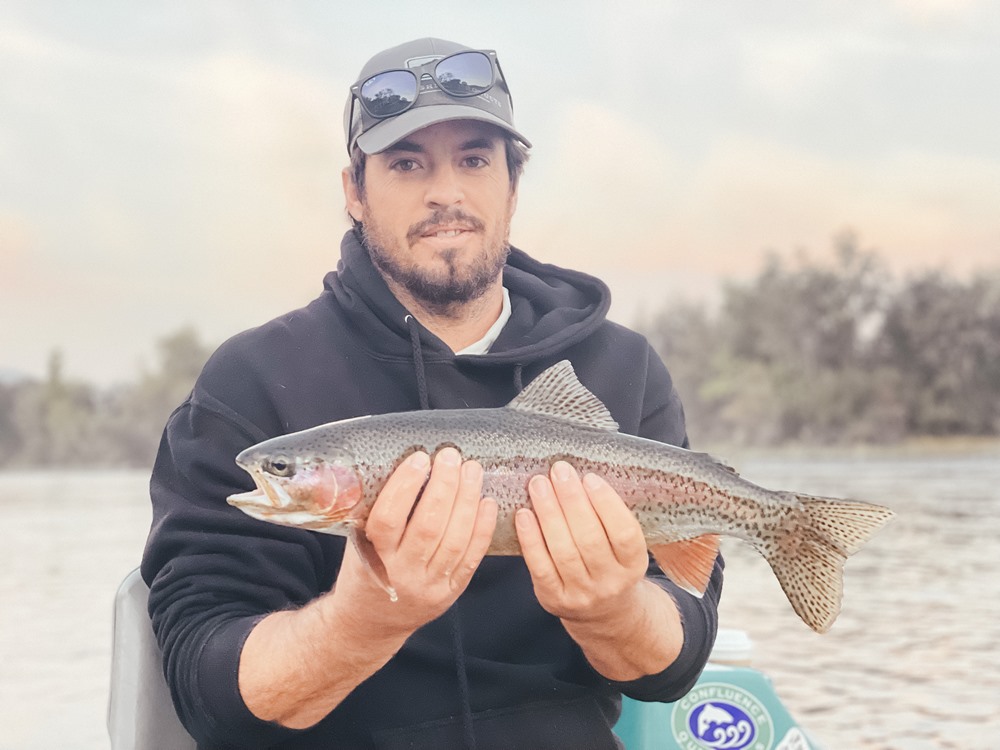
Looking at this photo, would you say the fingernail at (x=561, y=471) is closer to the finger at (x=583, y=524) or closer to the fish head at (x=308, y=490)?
the finger at (x=583, y=524)

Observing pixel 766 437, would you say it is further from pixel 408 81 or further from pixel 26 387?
pixel 408 81

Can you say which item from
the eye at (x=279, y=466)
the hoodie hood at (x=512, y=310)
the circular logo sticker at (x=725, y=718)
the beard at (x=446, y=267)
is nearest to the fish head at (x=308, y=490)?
the eye at (x=279, y=466)

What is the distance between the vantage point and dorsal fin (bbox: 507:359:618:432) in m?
3.15

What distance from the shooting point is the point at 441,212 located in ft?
12.1

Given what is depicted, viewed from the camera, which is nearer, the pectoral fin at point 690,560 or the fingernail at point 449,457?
the fingernail at point 449,457

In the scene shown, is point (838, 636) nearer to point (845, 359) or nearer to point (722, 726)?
point (722, 726)

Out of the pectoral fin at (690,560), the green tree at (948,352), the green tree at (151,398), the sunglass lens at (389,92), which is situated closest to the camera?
the pectoral fin at (690,560)

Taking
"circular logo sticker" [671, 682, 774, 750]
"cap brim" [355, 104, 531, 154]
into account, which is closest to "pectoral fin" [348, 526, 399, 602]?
"cap brim" [355, 104, 531, 154]

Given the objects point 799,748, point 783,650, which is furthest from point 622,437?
point 783,650

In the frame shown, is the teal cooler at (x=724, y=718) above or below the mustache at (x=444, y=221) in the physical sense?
below

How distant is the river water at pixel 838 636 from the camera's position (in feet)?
31.5

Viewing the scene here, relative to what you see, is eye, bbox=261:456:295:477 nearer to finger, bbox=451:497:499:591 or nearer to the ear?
finger, bbox=451:497:499:591

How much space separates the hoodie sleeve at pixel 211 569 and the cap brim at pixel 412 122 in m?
0.98

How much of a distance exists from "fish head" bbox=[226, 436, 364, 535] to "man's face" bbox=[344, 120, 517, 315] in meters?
1.03
